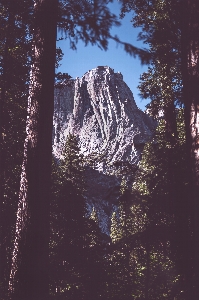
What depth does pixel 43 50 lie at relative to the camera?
205 inches

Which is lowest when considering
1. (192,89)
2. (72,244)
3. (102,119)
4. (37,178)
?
(72,244)

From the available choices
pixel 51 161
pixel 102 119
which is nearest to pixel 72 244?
pixel 51 161

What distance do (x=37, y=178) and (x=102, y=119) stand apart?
484 ft

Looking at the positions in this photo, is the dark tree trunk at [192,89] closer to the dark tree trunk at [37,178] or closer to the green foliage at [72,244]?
the dark tree trunk at [37,178]

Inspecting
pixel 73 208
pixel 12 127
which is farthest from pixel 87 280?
pixel 73 208

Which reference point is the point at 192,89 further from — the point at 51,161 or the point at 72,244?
the point at 72,244

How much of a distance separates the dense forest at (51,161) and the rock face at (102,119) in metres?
122

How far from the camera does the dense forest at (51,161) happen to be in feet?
13.6

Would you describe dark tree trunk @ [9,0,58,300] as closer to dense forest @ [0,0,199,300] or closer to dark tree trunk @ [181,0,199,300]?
dense forest @ [0,0,199,300]

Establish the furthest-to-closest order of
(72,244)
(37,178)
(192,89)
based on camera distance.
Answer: (72,244), (37,178), (192,89)

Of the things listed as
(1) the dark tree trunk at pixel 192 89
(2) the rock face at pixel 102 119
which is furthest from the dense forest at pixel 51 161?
(2) the rock face at pixel 102 119

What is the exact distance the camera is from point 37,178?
15.1 feet

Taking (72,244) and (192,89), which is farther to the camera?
(72,244)

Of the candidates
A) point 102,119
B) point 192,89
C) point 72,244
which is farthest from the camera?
point 102,119
